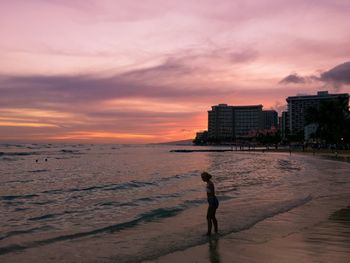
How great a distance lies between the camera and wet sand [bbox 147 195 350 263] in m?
9.20

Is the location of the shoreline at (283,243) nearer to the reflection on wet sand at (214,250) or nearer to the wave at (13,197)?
the reflection on wet sand at (214,250)

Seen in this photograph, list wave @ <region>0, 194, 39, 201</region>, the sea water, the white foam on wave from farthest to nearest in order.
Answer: wave @ <region>0, 194, 39, 201</region> < the sea water < the white foam on wave

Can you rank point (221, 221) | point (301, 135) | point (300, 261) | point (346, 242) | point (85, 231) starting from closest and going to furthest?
point (300, 261), point (346, 242), point (85, 231), point (221, 221), point (301, 135)

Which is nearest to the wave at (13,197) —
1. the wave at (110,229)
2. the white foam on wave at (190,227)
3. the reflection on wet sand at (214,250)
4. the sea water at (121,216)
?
the sea water at (121,216)

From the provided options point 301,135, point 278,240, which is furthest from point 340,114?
point 278,240

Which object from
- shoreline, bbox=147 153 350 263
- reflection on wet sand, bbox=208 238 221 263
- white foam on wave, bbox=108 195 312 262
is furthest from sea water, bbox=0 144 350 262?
shoreline, bbox=147 153 350 263

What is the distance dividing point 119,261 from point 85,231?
13.8 feet

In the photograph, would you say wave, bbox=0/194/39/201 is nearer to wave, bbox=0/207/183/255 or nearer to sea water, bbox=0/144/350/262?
sea water, bbox=0/144/350/262

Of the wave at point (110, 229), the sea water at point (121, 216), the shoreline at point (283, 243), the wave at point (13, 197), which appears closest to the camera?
the shoreline at point (283, 243)

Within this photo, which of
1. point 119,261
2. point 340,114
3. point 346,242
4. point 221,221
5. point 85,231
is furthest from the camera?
point 340,114

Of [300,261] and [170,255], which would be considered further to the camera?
[170,255]

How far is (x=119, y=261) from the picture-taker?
9.48m

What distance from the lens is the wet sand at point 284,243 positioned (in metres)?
9.20

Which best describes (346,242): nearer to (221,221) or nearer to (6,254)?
(221,221)
